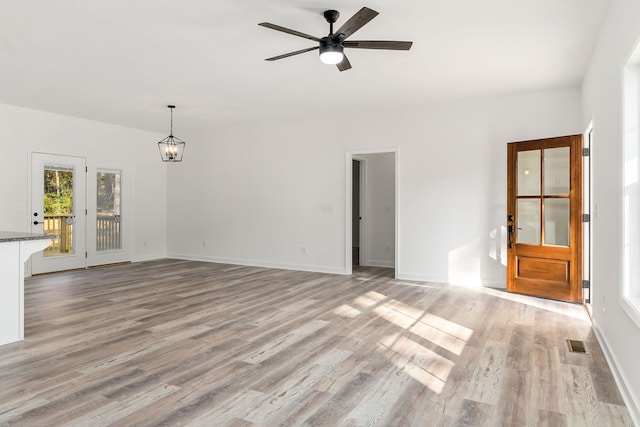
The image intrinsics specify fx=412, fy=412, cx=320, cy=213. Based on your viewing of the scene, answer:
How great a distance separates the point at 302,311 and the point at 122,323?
1832 millimetres

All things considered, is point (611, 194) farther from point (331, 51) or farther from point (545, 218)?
point (331, 51)

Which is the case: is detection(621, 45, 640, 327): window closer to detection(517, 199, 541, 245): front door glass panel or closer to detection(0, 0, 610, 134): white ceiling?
detection(0, 0, 610, 134): white ceiling

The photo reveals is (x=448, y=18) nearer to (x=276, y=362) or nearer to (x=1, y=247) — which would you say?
(x=276, y=362)

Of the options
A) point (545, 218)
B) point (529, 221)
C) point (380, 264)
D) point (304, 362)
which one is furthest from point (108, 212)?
point (545, 218)

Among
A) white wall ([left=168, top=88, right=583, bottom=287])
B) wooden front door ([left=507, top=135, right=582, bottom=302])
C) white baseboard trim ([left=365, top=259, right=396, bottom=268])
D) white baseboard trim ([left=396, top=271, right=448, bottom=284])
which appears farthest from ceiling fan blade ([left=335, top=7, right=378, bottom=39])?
white baseboard trim ([left=365, top=259, right=396, bottom=268])

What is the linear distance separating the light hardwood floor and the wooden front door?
29 cm

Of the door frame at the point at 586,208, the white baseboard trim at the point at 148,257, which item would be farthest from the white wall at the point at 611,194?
the white baseboard trim at the point at 148,257

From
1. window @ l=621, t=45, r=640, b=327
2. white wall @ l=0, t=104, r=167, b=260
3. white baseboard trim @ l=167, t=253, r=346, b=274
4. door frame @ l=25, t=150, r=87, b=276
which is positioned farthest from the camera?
white baseboard trim @ l=167, t=253, r=346, b=274

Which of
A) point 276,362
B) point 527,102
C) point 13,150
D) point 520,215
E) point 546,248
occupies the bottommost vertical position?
point 276,362

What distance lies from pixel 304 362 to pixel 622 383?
210 centimetres

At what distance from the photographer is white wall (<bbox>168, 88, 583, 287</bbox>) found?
19.3 feet

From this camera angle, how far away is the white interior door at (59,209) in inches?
271

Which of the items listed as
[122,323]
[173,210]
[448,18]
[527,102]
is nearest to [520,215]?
[527,102]

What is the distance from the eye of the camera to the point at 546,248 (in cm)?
518
